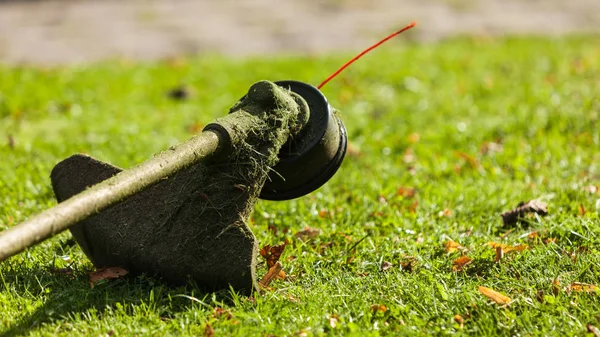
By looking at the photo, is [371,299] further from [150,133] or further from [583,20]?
[583,20]

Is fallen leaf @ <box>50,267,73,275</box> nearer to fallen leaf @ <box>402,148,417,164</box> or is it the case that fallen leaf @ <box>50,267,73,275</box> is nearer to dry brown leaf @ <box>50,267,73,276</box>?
dry brown leaf @ <box>50,267,73,276</box>

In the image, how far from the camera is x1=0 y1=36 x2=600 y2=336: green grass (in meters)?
3.10

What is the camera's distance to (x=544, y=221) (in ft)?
13.2

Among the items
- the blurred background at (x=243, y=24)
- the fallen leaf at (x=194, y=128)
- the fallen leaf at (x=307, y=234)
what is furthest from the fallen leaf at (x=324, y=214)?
the blurred background at (x=243, y=24)

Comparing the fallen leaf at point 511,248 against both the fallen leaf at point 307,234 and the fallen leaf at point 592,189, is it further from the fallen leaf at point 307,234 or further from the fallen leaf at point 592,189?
the fallen leaf at point 592,189

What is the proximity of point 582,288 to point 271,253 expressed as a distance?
1.39 metres

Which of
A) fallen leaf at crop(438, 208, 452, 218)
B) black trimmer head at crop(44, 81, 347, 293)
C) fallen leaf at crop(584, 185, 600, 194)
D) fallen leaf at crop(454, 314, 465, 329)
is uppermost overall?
black trimmer head at crop(44, 81, 347, 293)

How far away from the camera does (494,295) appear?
3170mm

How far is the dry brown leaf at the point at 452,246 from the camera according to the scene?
371cm

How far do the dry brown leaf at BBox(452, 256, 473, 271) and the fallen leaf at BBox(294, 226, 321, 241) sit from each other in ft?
2.51

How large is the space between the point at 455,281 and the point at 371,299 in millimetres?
411

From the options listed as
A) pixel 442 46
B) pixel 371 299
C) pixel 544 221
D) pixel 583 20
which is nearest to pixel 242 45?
pixel 442 46

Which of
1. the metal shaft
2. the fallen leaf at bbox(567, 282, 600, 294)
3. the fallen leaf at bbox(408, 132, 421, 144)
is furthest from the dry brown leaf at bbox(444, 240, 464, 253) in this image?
the fallen leaf at bbox(408, 132, 421, 144)

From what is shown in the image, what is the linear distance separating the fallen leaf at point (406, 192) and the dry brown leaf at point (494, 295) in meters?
1.46
